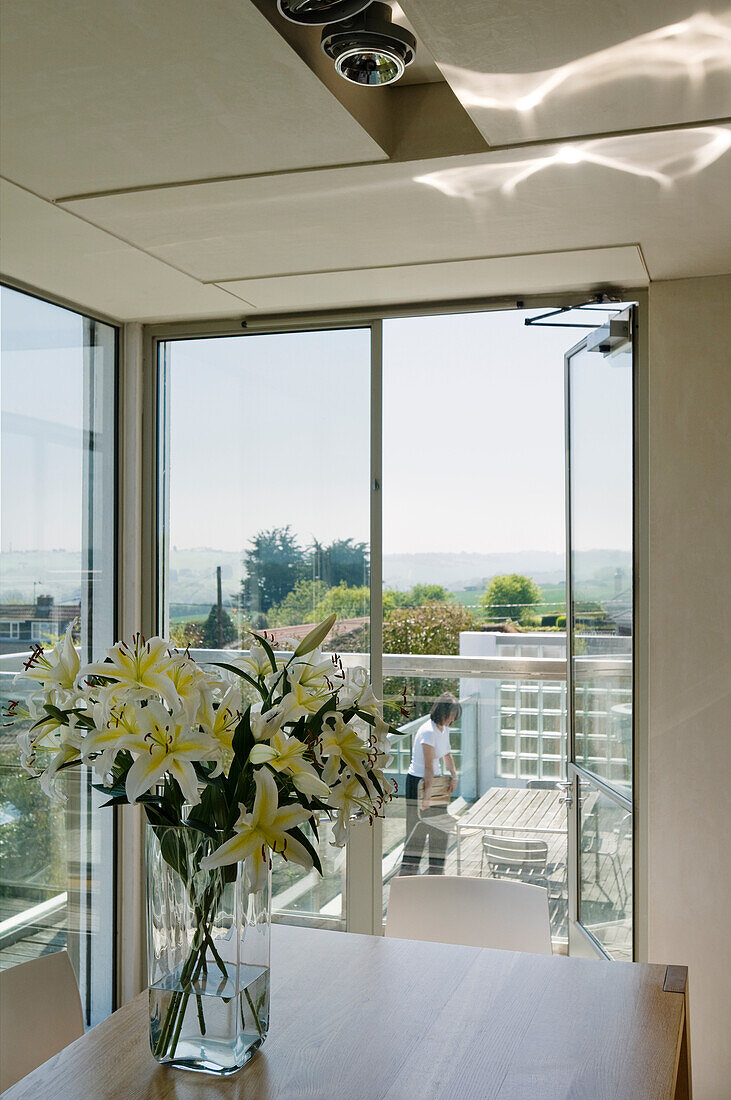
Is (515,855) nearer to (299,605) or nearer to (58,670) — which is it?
(299,605)

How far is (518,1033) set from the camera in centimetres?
170

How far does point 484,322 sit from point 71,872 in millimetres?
2444

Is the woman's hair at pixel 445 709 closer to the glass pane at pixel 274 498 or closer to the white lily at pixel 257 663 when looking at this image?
the glass pane at pixel 274 498

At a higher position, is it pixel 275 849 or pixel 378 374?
pixel 378 374

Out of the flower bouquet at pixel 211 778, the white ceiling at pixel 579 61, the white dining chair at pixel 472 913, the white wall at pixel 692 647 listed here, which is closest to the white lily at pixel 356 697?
the flower bouquet at pixel 211 778

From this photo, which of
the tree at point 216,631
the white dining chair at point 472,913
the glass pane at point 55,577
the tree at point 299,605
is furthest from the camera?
the tree at point 216,631

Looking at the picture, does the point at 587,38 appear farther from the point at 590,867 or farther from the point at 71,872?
the point at 71,872

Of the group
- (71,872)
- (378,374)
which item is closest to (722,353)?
(378,374)

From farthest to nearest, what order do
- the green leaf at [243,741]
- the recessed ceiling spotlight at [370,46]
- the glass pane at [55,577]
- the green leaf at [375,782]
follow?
the glass pane at [55,577] < the recessed ceiling spotlight at [370,46] < the green leaf at [375,782] < the green leaf at [243,741]

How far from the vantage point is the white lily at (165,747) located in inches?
52.0

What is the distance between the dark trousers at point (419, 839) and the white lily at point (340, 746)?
83.2 inches

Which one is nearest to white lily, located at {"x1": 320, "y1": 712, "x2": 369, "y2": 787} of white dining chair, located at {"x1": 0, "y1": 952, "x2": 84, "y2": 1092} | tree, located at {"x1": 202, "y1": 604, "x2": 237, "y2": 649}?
white dining chair, located at {"x1": 0, "y1": 952, "x2": 84, "y2": 1092}

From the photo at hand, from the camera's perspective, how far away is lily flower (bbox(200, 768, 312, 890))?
132 cm

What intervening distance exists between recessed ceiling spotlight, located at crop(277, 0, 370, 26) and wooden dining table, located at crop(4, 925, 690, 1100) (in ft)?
5.56
